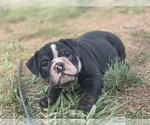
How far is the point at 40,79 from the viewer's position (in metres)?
3.44

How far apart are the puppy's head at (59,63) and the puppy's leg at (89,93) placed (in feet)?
0.36

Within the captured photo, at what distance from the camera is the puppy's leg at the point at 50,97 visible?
2991mm

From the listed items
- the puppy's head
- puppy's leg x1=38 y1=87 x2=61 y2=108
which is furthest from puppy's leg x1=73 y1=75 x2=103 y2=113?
puppy's leg x1=38 y1=87 x2=61 y2=108

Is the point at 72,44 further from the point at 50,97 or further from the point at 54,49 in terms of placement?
the point at 50,97

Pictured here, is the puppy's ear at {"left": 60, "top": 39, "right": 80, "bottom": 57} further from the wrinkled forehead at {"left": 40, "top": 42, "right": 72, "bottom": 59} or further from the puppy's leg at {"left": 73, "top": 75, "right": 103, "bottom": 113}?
the puppy's leg at {"left": 73, "top": 75, "right": 103, "bottom": 113}

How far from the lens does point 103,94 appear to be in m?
2.98

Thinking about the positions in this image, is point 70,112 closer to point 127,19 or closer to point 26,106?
point 26,106

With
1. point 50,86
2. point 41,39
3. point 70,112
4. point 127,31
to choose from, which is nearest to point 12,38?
point 41,39

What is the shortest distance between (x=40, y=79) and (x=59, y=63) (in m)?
0.61

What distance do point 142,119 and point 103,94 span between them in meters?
0.46

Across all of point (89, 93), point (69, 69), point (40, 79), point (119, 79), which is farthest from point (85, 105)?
point (40, 79)

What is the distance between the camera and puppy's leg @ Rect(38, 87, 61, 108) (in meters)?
2.99

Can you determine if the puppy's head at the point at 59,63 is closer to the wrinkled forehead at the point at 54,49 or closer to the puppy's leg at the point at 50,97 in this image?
the wrinkled forehead at the point at 54,49

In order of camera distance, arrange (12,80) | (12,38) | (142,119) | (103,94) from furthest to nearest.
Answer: (12,38), (12,80), (103,94), (142,119)
